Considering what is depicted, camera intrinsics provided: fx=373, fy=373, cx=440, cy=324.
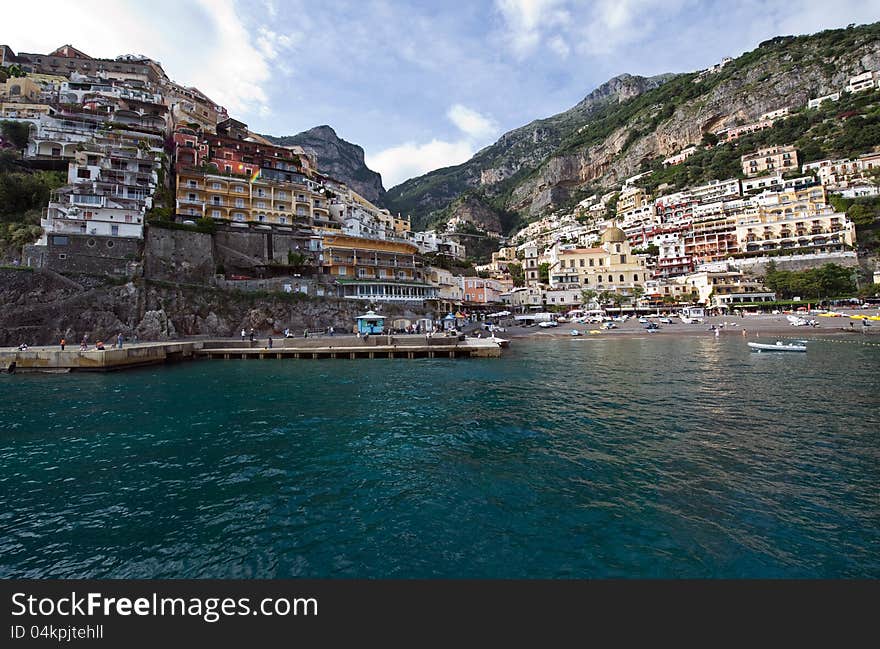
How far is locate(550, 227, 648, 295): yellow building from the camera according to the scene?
7531 cm

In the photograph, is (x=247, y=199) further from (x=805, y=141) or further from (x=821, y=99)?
(x=821, y=99)

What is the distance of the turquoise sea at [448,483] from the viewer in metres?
5.72

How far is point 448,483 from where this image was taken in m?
8.32

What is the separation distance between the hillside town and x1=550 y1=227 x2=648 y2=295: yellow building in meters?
0.29

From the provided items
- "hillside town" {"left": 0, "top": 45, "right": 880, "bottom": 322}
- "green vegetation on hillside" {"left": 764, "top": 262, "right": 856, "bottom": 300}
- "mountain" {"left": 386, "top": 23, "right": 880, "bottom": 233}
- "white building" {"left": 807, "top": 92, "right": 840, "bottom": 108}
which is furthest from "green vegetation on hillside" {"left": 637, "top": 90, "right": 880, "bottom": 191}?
"green vegetation on hillside" {"left": 764, "top": 262, "right": 856, "bottom": 300}

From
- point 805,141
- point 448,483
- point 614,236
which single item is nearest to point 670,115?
point 805,141

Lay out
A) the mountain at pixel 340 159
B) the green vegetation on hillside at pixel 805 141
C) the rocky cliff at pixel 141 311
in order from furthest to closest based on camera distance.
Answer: the mountain at pixel 340 159, the green vegetation on hillside at pixel 805 141, the rocky cliff at pixel 141 311

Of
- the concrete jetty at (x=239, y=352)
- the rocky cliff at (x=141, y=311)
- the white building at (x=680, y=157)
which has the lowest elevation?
the concrete jetty at (x=239, y=352)

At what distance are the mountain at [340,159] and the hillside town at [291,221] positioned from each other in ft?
315

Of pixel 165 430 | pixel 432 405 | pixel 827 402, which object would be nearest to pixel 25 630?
pixel 165 430

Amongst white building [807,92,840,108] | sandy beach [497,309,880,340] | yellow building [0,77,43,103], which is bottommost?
sandy beach [497,309,880,340]

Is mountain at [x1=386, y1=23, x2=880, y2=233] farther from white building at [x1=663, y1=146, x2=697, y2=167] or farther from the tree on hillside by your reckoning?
the tree on hillside

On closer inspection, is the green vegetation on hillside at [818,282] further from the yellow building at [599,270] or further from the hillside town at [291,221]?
the yellow building at [599,270]

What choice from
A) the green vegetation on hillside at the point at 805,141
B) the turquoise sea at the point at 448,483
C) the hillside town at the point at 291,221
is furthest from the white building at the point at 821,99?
the turquoise sea at the point at 448,483
